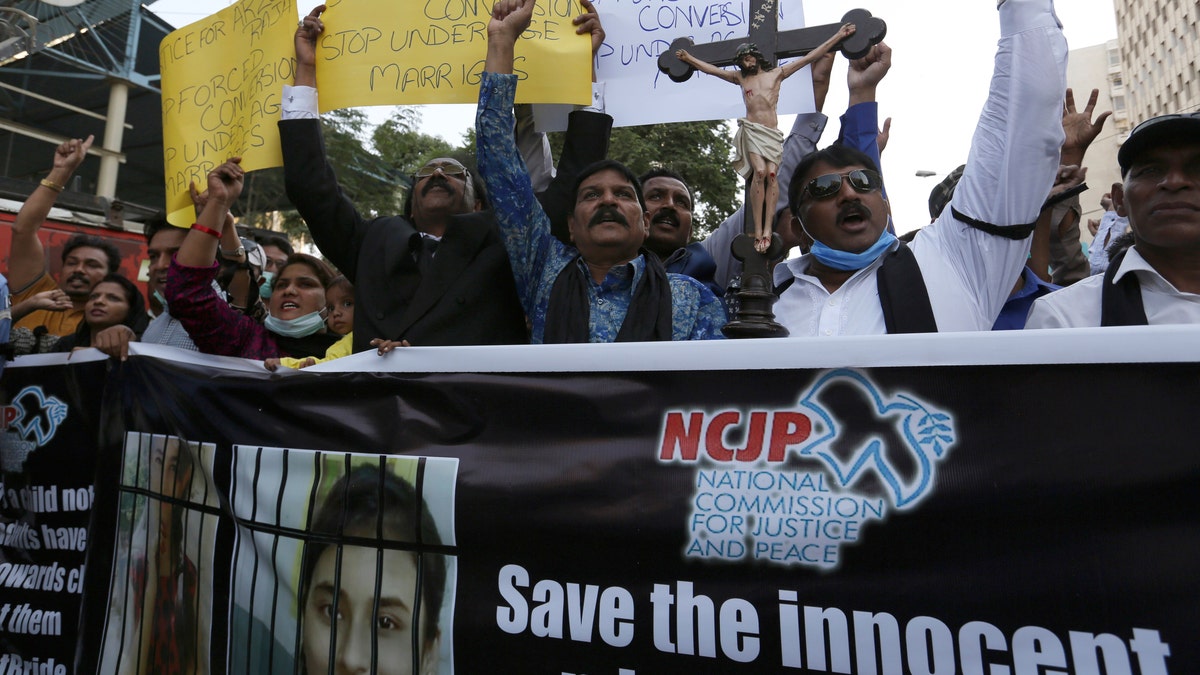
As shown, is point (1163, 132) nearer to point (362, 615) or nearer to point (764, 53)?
point (764, 53)

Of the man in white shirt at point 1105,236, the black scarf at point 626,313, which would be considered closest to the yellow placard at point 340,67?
the black scarf at point 626,313

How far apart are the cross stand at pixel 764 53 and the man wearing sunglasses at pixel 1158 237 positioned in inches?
26.7

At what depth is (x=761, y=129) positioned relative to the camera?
2037mm

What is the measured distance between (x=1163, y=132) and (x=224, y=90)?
3.06m

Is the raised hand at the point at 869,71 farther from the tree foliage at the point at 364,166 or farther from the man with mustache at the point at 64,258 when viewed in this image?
the tree foliage at the point at 364,166

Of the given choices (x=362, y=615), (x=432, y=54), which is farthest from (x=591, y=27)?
(x=362, y=615)

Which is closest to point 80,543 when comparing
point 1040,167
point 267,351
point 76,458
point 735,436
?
point 76,458

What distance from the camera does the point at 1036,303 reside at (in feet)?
6.63

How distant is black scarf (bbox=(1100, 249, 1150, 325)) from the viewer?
6.02 feet

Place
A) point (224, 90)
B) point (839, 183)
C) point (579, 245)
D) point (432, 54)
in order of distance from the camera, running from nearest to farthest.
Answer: point (839, 183)
point (579, 245)
point (432, 54)
point (224, 90)

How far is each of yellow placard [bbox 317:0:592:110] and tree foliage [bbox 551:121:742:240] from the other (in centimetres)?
1039

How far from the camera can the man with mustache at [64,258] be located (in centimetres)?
357

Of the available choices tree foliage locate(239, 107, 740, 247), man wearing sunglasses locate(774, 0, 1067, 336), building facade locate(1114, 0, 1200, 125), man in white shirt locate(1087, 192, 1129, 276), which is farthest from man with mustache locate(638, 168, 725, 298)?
building facade locate(1114, 0, 1200, 125)

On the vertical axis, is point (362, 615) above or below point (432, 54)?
below
